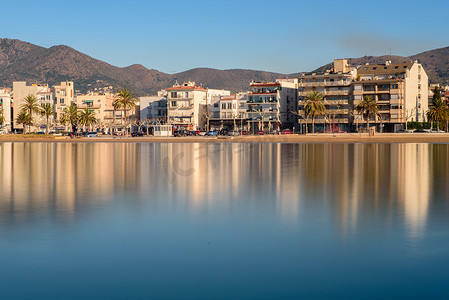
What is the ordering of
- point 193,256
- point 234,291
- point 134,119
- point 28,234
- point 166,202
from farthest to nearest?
point 134,119 → point 166,202 → point 28,234 → point 193,256 → point 234,291

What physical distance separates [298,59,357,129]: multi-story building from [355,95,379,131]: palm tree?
32.5 feet

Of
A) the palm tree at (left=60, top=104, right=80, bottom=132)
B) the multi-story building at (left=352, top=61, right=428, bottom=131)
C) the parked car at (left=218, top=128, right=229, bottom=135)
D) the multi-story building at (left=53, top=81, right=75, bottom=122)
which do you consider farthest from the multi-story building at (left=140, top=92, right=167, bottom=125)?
the multi-story building at (left=352, top=61, right=428, bottom=131)

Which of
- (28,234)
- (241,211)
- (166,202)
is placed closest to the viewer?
(28,234)

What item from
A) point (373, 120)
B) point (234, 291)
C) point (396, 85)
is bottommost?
point (234, 291)

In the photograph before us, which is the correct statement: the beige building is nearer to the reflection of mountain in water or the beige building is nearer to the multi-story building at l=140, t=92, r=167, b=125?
the multi-story building at l=140, t=92, r=167, b=125

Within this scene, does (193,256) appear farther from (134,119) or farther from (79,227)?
(134,119)

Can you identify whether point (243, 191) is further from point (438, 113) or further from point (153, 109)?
point (153, 109)

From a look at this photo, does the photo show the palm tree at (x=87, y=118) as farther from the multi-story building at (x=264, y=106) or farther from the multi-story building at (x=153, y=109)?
the multi-story building at (x=264, y=106)

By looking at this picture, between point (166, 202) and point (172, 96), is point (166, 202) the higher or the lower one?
the lower one

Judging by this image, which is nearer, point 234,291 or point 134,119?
point 234,291

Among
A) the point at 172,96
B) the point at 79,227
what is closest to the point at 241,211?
the point at 79,227

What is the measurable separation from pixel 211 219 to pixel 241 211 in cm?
216

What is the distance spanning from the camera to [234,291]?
37.6 feet

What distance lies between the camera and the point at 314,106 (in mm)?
137375
